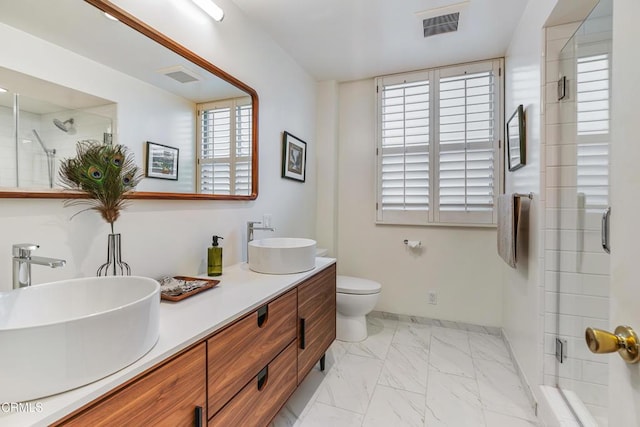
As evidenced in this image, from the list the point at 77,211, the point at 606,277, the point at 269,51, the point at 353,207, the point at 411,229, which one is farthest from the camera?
the point at 353,207

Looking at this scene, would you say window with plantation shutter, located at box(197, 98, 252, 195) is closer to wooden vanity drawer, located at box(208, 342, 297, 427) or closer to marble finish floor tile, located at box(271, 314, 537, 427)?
wooden vanity drawer, located at box(208, 342, 297, 427)

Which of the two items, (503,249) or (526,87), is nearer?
(526,87)

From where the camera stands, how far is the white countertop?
21.6 inches

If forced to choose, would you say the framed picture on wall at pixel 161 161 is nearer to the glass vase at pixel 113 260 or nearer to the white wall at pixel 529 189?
the glass vase at pixel 113 260

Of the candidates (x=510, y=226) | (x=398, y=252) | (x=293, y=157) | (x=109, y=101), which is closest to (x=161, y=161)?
(x=109, y=101)

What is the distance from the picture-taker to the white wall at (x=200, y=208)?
1006 millimetres

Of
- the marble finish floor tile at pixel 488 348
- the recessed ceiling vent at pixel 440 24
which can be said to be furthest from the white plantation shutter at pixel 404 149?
the marble finish floor tile at pixel 488 348

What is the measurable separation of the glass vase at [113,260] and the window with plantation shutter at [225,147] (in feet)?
1.77

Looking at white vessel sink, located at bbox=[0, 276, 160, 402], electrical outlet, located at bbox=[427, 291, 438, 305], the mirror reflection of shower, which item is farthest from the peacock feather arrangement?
electrical outlet, located at bbox=[427, 291, 438, 305]

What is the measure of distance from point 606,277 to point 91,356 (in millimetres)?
1886

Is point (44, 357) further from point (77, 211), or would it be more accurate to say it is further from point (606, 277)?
point (606, 277)

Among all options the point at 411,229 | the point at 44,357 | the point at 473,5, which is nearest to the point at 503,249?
the point at 411,229

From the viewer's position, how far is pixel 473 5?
6.24 ft

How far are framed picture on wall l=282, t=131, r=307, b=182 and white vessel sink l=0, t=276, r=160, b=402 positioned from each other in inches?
64.4
